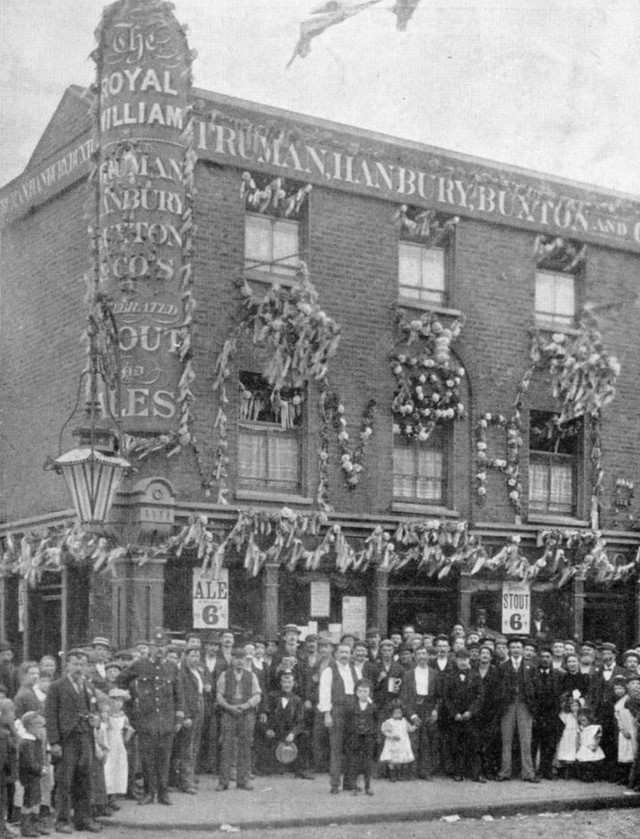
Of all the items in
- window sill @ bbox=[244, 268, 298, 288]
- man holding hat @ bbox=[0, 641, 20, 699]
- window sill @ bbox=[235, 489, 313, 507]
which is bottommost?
man holding hat @ bbox=[0, 641, 20, 699]

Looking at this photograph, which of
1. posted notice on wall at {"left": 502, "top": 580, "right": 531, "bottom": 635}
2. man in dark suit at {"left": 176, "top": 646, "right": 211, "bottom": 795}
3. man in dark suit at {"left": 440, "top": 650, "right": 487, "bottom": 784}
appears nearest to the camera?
man in dark suit at {"left": 176, "top": 646, "right": 211, "bottom": 795}

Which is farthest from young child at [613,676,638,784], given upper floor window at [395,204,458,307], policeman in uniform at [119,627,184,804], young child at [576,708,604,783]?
upper floor window at [395,204,458,307]

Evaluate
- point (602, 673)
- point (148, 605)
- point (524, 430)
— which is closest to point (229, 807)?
point (148, 605)

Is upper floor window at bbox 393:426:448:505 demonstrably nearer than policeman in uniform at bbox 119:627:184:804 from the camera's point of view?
No

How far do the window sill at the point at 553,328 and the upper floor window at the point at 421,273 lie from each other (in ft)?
6.33

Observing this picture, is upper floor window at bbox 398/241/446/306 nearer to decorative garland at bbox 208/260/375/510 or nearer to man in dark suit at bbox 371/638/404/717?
decorative garland at bbox 208/260/375/510

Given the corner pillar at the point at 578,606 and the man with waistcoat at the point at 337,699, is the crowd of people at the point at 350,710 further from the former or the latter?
the corner pillar at the point at 578,606

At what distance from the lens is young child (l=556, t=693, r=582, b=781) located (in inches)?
677

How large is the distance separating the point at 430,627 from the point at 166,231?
25.1 ft

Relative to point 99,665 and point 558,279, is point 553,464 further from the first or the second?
point 99,665

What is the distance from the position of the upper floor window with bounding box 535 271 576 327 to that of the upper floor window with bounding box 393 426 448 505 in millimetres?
3087

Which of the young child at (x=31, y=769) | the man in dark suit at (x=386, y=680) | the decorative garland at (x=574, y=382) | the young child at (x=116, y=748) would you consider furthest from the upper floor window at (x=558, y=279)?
the young child at (x=31, y=769)

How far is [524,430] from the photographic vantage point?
74.1 ft

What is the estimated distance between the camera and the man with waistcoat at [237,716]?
1579 cm
